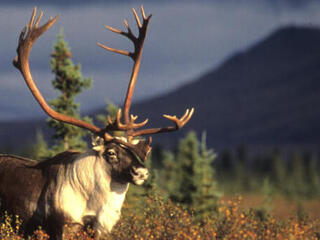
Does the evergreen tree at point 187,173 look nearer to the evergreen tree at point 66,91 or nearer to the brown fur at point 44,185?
→ the evergreen tree at point 66,91

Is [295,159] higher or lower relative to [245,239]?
higher

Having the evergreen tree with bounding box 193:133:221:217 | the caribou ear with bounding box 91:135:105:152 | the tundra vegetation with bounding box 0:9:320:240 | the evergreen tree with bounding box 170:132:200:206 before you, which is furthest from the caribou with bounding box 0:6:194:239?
the evergreen tree with bounding box 170:132:200:206

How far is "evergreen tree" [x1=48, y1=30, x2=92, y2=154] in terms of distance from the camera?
63.5ft

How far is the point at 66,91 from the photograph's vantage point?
66.6ft

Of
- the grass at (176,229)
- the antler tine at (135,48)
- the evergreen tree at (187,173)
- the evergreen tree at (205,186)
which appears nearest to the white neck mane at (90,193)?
the grass at (176,229)

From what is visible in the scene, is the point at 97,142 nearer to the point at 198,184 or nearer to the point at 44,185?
the point at 44,185

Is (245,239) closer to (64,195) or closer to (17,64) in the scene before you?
(64,195)

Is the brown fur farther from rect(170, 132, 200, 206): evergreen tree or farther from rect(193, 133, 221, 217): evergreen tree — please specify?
rect(170, 132, 200, 206): evergreen tree

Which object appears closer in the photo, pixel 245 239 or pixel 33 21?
pixel 245 239

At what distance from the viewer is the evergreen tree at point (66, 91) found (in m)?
19.3

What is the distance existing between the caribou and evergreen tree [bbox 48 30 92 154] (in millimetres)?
7959

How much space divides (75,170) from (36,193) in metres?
0.85

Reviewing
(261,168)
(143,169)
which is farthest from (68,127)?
(261,168)

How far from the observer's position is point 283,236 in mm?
10766
